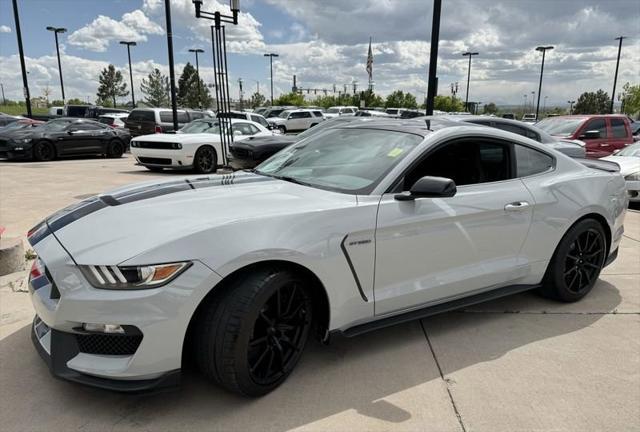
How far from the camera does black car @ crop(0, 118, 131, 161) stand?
13875 mm

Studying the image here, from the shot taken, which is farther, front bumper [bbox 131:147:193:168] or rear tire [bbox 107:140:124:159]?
rear tire [bbox 107:140:124:159]

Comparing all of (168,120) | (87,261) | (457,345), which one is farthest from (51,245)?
(168,120)

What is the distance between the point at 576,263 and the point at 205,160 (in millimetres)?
9148

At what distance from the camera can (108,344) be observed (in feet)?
7.45

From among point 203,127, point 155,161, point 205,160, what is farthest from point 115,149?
point 205,160

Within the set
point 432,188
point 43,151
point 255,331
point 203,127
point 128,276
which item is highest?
point 432,188

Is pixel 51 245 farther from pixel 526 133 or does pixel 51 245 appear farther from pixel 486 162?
pixel 526 133

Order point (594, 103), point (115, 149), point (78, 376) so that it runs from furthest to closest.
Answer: point (594, 103) < point (115, 149) < point (78, 376)

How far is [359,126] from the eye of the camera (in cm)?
372

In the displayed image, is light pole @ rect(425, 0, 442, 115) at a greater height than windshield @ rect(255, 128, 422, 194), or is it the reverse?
light pole @ rect(425, 0, 442, 115)

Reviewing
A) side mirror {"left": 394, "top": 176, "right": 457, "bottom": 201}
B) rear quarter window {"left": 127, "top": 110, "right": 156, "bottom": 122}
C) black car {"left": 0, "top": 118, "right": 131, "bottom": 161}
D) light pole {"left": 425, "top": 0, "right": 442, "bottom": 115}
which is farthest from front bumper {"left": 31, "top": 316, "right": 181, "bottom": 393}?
rear quarter window {"left": 127, "top": 110, "right": 156, "bottom": 122}

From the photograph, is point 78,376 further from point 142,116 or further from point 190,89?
point 190,89

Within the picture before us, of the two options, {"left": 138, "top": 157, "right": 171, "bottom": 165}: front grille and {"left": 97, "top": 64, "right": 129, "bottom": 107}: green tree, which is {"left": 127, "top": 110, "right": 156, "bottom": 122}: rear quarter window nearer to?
{"left": 138, "top": 157, "right": 171, "bottom": 165}: front grille

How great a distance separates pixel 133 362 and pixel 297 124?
27.3m
